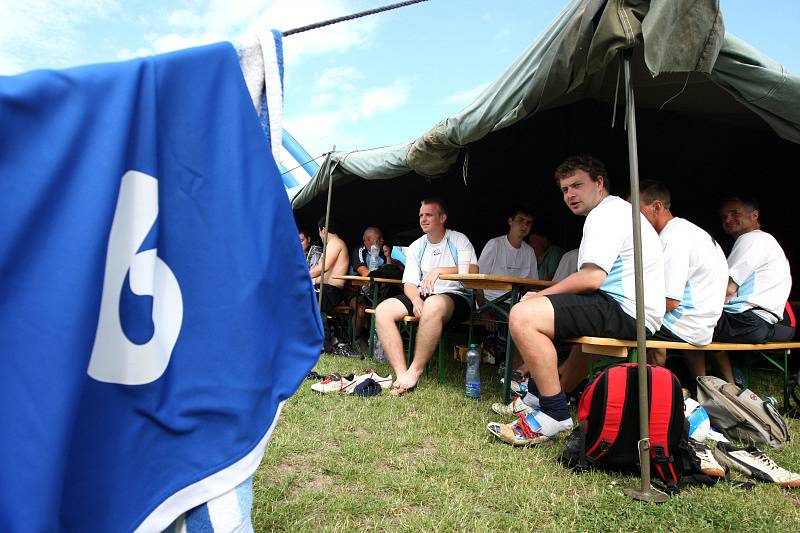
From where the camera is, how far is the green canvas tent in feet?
6.70

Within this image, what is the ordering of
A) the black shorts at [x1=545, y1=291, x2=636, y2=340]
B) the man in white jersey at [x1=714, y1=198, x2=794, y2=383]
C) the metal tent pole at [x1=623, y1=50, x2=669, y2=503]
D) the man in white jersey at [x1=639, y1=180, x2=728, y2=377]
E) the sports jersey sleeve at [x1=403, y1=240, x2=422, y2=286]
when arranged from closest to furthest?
the metal tent pole at [x1=623, y1=50, x2=669, y2=503]
the black shorts at [x1=545, y1=291, x2=636, y2=340]
the man in white jersey at [x1=639, y1=180, x2=728, y2=377]
the man in white jersey at [x1=714, y1=198, x2=794, y2=383]
the sports jersey sleeve at [x1=403, y1=240, x2=422, y2=286]

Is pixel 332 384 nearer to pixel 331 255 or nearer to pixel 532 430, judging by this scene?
pixel 532 430

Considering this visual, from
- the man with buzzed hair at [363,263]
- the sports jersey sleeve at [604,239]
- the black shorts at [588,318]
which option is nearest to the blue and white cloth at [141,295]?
Answer: the black shorts at [588,318]

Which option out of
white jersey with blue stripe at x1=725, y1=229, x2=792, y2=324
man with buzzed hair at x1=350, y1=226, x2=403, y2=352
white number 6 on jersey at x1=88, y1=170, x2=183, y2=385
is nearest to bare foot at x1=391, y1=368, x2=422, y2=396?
white jersey with blue stripe at x1=725, y1=229, x2=792, y2=324

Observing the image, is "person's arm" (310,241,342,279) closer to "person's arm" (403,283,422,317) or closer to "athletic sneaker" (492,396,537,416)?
"person's arm" (403,283,422,317)

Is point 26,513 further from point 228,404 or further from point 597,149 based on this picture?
point 597,149

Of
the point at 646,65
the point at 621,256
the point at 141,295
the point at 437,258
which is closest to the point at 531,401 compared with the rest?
the point at 621,256

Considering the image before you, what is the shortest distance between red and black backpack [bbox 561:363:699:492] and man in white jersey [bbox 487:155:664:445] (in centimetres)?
39

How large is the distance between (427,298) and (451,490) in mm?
2092

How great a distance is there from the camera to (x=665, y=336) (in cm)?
285

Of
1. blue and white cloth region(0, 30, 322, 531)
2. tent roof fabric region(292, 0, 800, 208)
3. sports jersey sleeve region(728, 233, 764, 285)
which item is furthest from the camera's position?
sports jersey sleeve region(728, 233, 764, 285)

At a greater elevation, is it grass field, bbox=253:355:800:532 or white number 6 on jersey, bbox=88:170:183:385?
white number 6 on jersey, bbox=88:170:183:385

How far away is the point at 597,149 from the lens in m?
5.23

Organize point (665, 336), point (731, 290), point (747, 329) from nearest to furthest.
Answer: point (665, 336)
point (747, 329)
point (731, 290)
